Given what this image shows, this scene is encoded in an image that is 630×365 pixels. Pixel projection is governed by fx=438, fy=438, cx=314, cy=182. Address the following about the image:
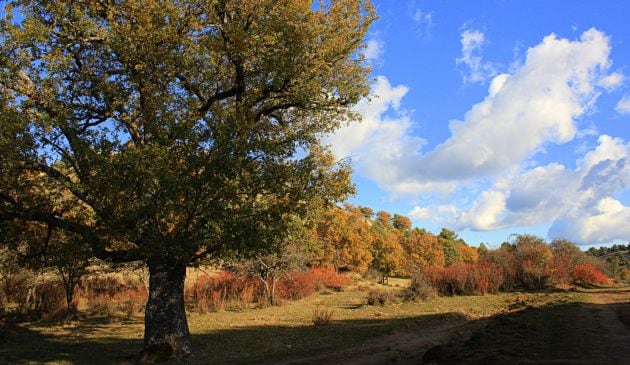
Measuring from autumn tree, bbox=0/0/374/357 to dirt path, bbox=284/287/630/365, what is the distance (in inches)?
157

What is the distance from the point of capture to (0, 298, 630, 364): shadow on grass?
9.16 metres

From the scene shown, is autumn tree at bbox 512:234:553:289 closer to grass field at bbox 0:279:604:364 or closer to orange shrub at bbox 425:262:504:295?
orange shrub at bbox 425:262:504:295

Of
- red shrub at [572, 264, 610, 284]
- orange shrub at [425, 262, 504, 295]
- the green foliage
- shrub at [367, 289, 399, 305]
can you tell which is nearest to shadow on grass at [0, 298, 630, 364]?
the green foliage

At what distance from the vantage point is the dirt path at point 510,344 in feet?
28.5

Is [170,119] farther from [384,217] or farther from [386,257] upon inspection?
[384,217]

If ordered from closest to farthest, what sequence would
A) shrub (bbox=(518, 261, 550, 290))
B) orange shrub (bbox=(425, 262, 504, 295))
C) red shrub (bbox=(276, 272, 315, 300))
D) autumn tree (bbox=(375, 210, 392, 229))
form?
orange shrub (bbox=(425, 262, 504, 295)), red shrub (bbox=(276, 272, 315, 300)), shrub (bbox=(518, 261, 550, 290)), autumn tree (bbox=(375, 210, 392, 229))

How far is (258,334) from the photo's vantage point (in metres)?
16.1

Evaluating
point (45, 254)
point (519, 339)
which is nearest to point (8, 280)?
point (45, 254)

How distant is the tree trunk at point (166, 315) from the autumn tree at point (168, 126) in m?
0.04

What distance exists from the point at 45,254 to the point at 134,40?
8.04 metres

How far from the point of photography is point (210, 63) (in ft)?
38.4

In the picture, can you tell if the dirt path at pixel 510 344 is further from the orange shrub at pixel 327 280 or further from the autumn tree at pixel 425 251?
the autumn tree at pixel 425 251

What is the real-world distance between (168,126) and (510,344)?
Result: 982cm

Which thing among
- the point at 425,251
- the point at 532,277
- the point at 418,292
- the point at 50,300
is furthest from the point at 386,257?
the point at 50,300
